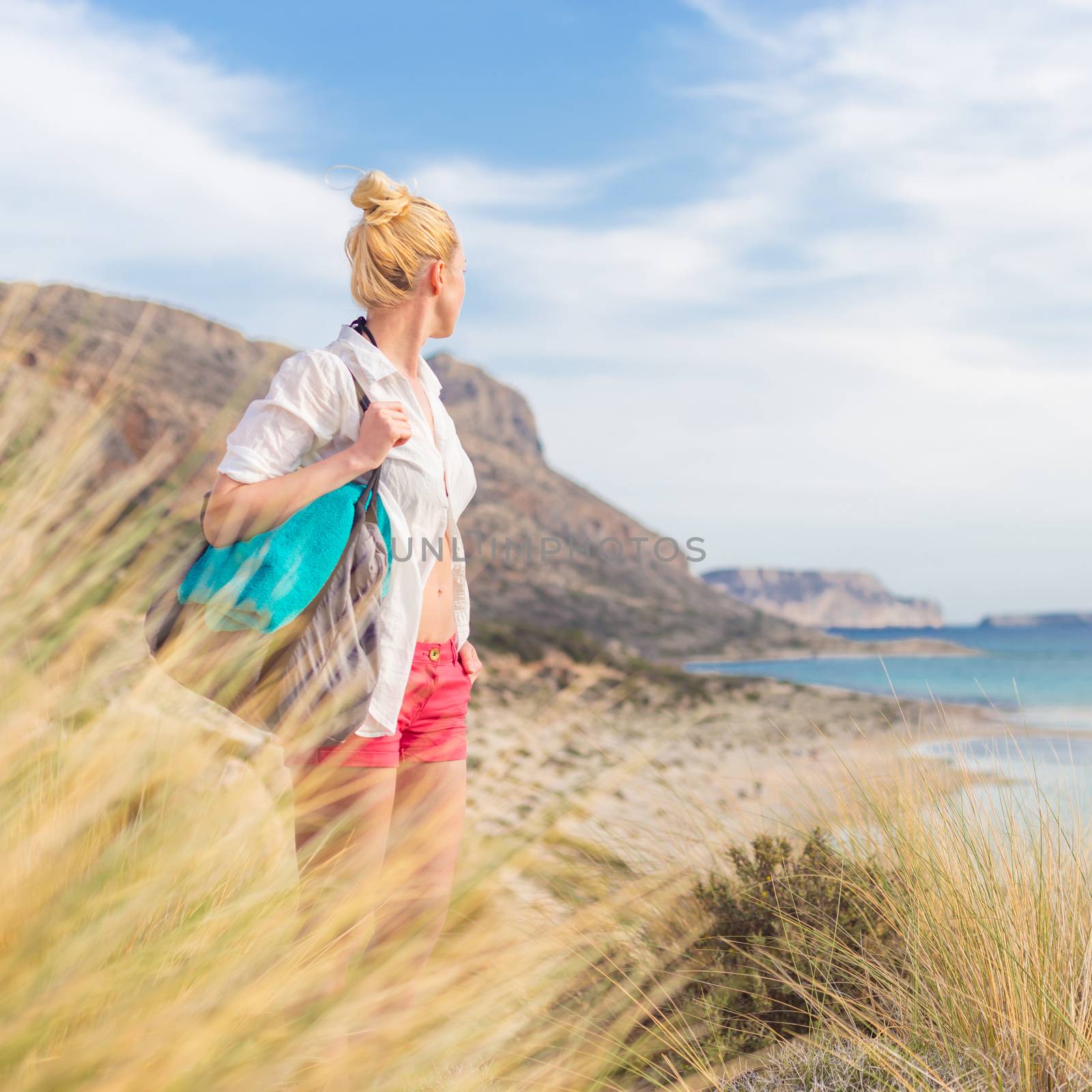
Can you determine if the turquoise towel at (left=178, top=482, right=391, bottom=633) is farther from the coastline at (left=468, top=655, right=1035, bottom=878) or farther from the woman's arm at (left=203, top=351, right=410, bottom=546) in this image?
the coastline at (left=468, top=655, right=1035, bottom=878)

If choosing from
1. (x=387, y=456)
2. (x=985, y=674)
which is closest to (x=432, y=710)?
(x=387, y=456)

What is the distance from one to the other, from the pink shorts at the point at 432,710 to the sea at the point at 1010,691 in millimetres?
898

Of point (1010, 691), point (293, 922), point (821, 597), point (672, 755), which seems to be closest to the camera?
point (293, 922)

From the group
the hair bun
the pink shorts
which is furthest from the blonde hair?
the pink shorts

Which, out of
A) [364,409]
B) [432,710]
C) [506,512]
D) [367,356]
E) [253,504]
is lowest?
[432,710]

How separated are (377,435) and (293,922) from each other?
2.93 ft

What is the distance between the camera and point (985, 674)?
152 ft

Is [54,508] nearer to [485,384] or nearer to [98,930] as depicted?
[98,930]

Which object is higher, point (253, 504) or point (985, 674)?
point (253, 504)

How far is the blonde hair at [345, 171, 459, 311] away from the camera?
192cm

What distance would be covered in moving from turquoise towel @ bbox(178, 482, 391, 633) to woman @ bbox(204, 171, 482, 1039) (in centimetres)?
3

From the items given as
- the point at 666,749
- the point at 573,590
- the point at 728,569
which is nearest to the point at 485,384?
the point at 573,590

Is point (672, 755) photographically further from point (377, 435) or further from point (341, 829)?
point (377, 435)

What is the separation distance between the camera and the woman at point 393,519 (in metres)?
1.74
